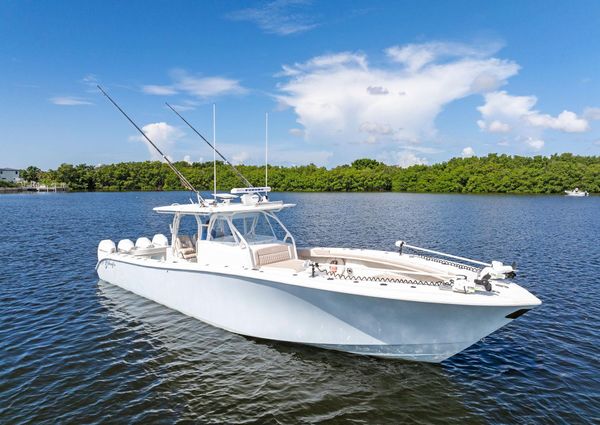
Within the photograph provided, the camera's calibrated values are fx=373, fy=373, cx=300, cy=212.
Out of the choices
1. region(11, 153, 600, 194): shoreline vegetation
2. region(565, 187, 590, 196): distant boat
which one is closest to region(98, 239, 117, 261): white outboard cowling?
region(11, 153, 600, 194): shoreline vegetation

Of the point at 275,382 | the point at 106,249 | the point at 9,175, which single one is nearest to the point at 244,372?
the point at 275,382

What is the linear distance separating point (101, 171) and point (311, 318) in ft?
474

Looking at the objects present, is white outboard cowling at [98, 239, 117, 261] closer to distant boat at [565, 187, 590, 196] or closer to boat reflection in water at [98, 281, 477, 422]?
boat reflection in water at [98, 281, 477, 422]

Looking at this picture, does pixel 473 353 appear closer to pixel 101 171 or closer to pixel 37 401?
pixel 37 401

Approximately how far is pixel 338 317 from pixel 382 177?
120575 millimetres

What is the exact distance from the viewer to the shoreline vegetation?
10550 cm

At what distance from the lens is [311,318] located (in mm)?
8914

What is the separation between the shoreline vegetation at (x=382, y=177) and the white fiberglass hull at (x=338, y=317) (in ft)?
366

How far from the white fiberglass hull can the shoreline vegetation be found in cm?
11144

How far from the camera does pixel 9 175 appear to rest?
15788cm

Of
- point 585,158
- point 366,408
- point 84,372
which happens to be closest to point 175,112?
point 84,372

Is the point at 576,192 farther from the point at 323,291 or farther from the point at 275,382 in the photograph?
the point at 275,382

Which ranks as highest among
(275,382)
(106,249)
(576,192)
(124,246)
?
(576,192)

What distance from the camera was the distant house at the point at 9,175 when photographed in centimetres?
15538
